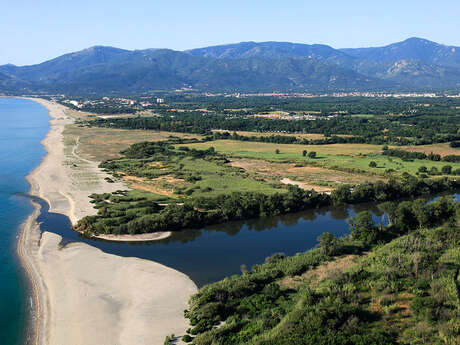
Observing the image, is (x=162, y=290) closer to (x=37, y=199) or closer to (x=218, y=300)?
(x=218, y=300)

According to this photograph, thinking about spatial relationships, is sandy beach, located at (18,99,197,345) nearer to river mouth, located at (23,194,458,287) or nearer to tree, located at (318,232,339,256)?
river mouth, located at (23,194,458,287)

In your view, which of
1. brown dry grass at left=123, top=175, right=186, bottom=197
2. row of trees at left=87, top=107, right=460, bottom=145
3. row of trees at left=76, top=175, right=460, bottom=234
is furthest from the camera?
row of trees at left=87, top=107, right=460, bottom=145

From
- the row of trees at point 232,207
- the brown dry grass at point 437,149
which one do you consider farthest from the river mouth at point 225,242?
the brown dry grass at point 437,149

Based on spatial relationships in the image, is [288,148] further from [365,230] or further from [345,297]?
[345,297]

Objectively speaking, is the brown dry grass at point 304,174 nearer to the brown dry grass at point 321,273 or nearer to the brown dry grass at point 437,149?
the brown dry grass at point 321,273

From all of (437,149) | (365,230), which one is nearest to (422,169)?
(437,149)

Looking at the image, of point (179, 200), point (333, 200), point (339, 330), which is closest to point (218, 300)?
point (339, 330)

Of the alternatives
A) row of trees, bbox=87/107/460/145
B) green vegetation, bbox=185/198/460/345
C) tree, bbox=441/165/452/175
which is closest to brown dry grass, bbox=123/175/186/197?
green vegetation, bbox=185/198/460/345
